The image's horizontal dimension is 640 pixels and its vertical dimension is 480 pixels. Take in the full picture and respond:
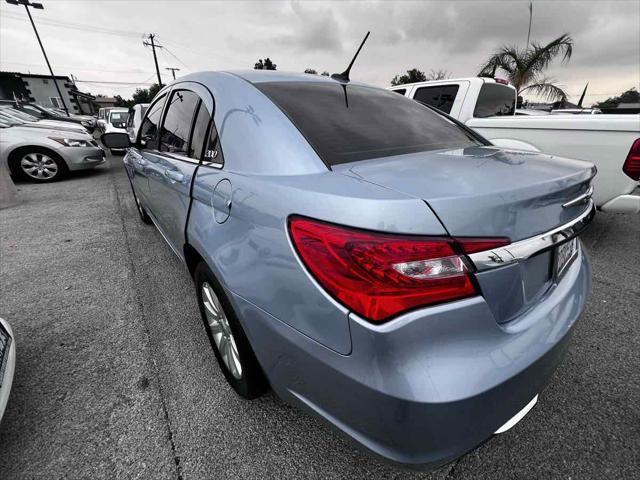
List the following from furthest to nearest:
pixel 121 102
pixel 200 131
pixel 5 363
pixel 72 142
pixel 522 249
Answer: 1. pixel 121 102
2. pixel 72 142
3. pixel 200 131
4. pixel 5 363
5. pixel 522 249

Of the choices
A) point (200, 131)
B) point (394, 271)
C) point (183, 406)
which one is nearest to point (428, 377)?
point (394, 271)

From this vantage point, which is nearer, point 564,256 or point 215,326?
point 564,256

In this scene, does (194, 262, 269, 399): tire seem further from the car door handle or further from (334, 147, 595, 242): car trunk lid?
(334, 147, 595, 242): car trunk lid

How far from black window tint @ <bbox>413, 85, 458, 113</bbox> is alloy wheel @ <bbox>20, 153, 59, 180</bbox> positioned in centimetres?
762

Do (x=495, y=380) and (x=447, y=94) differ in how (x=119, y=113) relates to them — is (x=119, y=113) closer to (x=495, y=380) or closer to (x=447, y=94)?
(x=447, y=94)

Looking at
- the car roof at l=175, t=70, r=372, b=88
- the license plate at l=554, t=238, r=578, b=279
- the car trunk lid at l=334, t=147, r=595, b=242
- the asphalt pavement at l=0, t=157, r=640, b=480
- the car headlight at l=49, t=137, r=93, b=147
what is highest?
the car roof at l=175, t=70, r=372, b=88

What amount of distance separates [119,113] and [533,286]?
16.3m

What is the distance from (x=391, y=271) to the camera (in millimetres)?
869

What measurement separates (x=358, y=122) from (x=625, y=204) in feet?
10.3

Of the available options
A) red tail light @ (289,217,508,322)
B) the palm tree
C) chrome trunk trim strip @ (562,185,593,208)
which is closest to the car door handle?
red tail light @ (289,217,508,322)

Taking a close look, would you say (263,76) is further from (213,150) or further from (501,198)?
(501,198)

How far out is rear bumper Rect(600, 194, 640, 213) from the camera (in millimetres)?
3025

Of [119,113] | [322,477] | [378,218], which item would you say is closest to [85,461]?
[322,477]

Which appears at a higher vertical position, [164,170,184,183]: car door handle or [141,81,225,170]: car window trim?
[141,81,225,170]: car window trim
